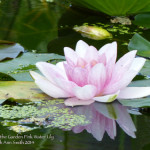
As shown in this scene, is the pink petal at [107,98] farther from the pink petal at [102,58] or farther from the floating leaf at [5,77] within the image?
the floating leaf at [5,77]

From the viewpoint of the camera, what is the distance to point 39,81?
1.19 m

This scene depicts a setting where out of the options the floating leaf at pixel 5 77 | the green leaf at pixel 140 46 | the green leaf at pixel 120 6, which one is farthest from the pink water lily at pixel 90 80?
the green leaf at pixel 120 6

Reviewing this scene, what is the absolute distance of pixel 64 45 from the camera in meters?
1.85

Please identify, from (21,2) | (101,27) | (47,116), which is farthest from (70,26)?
(47,116)

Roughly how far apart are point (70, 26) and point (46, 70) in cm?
108

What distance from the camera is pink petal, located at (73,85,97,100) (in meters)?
1.12

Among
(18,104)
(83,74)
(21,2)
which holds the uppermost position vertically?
(83,74)

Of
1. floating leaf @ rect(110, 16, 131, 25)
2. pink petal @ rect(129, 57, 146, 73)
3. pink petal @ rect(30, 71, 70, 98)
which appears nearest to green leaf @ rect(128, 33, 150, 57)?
pink petal @ rect(129, 57, 146, 73)

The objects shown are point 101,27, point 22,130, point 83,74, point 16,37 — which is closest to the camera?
point 22,130

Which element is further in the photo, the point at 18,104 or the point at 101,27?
the point at 101,27

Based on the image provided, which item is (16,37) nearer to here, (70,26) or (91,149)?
(70,26)

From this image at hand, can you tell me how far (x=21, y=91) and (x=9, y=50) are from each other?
50 cm

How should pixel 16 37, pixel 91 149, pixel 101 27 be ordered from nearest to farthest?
pixel 91 149 < pixel 16 37 < pixel 101 27

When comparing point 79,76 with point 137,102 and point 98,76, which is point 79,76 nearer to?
point 98,76
